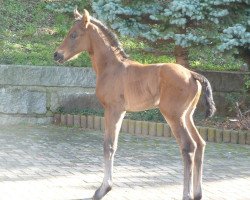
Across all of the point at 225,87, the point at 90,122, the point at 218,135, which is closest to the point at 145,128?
the point at 90,122

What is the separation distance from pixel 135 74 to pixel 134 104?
0.32 meters

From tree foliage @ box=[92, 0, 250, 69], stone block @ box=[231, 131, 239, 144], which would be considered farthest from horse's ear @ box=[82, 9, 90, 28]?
stone block @ box=[231, 131, 239, 144]

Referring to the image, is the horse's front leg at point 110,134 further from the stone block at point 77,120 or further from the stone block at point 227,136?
the stone block at point 77,120

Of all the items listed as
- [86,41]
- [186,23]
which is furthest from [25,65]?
[86,41]

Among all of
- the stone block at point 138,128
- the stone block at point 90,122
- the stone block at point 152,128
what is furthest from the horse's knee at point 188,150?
the stone block at point 90,122

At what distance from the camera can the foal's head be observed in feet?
24.2

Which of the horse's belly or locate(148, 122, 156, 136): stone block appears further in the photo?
locate(148, 122, 156, 136): stone block

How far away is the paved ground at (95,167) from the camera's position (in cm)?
741

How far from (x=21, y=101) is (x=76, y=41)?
4.84 m

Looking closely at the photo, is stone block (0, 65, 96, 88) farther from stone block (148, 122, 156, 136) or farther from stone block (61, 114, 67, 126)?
stone block (148, 122, 156, 136)

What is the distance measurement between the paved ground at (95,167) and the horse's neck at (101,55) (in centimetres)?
140

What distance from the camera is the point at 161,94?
271 inches

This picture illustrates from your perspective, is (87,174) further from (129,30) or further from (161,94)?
(129,30)

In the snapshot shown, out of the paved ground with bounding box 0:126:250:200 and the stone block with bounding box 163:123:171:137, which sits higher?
the stone block with bounding box 163:123:171:137
